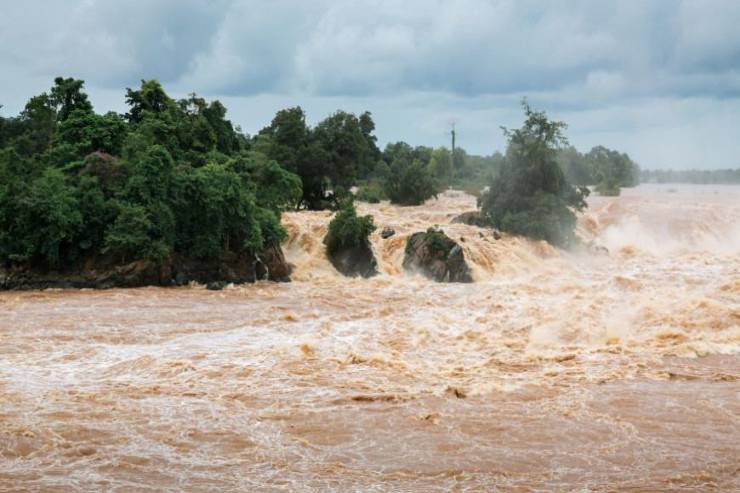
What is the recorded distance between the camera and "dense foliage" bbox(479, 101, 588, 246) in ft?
95.3

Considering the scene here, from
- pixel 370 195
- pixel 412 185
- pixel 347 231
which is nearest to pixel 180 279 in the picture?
pixel 347 231

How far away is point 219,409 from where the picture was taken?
1011 centimetres

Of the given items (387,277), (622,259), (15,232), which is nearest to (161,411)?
(15,232)

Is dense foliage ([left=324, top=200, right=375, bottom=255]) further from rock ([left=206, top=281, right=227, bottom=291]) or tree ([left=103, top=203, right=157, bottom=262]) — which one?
tree ([left=103, top=203, right=157, bottom=262])

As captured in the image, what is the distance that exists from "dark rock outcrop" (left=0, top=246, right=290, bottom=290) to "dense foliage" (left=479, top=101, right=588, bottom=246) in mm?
10724

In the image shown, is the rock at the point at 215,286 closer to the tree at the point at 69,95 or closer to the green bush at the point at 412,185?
the tree at the point at 69,95

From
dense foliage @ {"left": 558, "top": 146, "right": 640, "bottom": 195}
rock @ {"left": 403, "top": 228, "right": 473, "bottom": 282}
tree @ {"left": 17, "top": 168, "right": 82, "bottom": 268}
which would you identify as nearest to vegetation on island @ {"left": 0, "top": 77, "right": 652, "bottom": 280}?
tree @ {"left": 17, "top": 168, "right": 82, "bottom": 268}

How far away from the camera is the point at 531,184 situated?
100 feet

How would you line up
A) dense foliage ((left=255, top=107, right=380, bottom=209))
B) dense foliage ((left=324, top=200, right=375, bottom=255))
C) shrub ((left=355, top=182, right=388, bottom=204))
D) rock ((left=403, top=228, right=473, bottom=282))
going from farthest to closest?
shrub ((left=355, top=182, right=388, bottom=204))
dense foliage ((left=255, top=107, right=380, bottom=209))
dense foliage ((left=324, top=200, right=375, bottom=255))
rock ((left=403, top=228, right=473, bottom=282))

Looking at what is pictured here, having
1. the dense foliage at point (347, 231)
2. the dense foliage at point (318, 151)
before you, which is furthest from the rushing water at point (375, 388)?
the dense foliage at point (318, 151)

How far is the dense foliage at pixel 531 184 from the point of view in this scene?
95.3 ft

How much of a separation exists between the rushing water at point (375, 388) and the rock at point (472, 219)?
896cm

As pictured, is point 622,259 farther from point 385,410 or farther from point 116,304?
point 385,410

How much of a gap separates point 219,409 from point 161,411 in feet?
2.39
